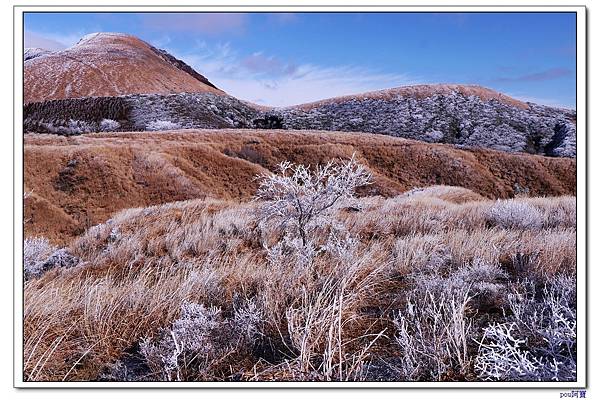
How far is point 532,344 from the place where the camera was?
2.80 m

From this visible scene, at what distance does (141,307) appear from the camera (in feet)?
9.49

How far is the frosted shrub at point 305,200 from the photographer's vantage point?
3.43 metres

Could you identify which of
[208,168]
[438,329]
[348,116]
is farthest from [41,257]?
[438,329]

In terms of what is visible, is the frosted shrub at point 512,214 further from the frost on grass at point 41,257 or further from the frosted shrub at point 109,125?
the frost on grass at point 41,257

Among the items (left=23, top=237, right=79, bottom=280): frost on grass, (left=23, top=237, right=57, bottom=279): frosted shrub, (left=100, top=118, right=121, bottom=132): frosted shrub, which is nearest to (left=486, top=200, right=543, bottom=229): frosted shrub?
(left=100, top=118, right=121, bottom=132): frosted shrub

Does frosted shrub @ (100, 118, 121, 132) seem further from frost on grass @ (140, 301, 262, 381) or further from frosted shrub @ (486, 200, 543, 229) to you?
frosted shrub @ (486, 200, 543, 229)

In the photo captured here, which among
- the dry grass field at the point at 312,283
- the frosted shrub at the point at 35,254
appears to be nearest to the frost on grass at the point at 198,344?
the dry grass field at the point at 312,283

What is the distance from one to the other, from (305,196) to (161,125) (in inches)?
47.6

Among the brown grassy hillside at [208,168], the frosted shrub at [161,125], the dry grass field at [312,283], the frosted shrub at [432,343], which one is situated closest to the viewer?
the frosted shrub at [432,343]

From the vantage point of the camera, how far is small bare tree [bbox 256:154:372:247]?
11.3 ft

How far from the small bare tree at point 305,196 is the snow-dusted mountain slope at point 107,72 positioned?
2.82 ft

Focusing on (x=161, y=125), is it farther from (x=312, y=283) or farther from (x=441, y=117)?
(x=441, y=117)
